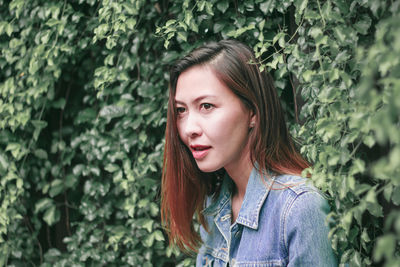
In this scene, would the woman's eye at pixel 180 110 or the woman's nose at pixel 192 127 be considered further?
the woman's eye at pixel 180 110

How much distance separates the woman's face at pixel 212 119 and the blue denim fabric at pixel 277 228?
0.16 m

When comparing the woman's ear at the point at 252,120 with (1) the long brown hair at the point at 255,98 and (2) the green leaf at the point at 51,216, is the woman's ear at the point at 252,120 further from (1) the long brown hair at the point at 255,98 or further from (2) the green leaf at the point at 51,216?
(2) the green leaf at the point at 51,216

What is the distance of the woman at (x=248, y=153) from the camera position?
1529mm

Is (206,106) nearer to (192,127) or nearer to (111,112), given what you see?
(192,127)

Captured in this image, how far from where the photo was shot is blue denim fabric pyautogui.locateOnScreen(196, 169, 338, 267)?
149 centimetres

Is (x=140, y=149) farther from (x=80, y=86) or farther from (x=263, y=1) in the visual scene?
(x=263, y=1)

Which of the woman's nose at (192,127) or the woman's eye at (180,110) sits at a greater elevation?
the woman's eye at (180,110)

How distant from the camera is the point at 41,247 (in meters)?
2.64

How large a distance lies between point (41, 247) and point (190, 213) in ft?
3.58

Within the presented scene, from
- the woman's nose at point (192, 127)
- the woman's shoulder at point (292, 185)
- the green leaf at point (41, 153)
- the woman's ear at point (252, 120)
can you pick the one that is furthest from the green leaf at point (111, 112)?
the woman's shoulder at point (292, 185)

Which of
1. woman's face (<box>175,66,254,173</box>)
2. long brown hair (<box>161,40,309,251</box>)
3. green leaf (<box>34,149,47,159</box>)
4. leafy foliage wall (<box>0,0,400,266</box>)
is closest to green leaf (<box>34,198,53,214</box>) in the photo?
leafy foliage wall (<box>0,0,400,266</box>)

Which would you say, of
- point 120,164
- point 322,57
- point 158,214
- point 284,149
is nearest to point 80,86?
point 120,164

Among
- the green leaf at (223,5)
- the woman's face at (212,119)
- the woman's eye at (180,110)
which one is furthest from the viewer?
the green leaf at (223,5)

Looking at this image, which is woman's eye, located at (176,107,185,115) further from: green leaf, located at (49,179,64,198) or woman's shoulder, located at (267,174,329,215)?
green leaf, located at (49,179,64,198)
